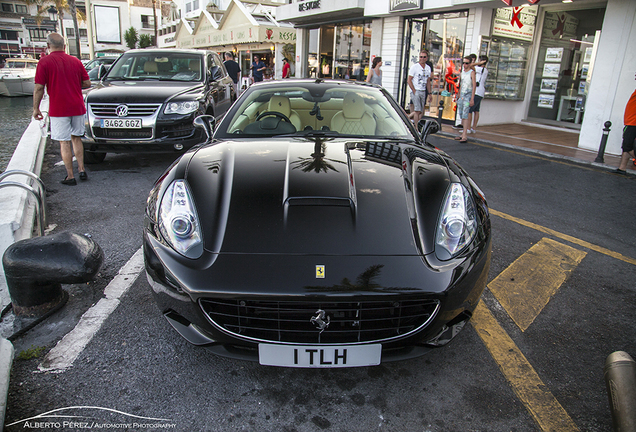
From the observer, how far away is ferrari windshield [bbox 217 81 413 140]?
3.07m

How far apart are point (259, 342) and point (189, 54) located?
672cm

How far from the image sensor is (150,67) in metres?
6.99

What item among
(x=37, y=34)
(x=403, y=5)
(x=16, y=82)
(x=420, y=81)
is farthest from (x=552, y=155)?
(x=37, y=34)

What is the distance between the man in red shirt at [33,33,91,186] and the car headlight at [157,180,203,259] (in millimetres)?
3874

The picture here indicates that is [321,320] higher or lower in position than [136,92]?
lower

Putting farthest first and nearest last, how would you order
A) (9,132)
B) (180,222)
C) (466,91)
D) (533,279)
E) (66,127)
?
(466,91) < (9,132) < (66,127) < (533,279) < (180,222)

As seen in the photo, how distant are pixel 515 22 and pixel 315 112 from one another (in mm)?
11650

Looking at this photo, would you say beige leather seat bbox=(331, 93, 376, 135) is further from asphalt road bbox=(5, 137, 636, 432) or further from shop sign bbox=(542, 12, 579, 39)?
shop sign bbox=(542, 12, 579, 39)

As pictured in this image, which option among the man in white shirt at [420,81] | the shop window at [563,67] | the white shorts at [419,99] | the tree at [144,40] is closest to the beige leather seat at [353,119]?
the man in white shirt at [420,81]

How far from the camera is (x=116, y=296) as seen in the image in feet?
Result: 8.87

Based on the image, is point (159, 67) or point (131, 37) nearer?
point (159, 67)

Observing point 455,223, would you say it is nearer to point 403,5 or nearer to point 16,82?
point 403,5

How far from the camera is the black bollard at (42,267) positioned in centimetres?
234

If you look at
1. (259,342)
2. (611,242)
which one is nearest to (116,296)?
(259,342)
